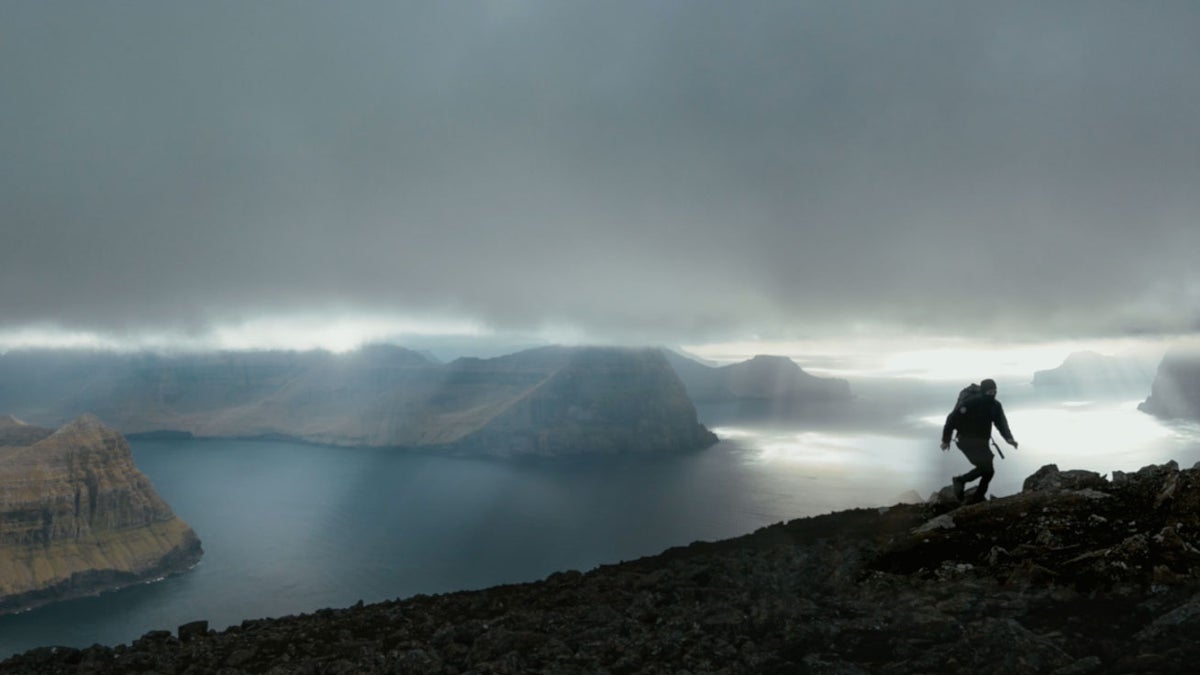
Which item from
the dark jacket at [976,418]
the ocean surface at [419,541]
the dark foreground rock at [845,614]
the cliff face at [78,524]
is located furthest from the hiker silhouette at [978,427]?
the cliff face at [78,524]

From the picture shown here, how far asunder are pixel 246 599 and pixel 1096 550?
139115 millimetres

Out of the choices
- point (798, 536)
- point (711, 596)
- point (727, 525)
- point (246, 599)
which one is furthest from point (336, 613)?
point (727, 525)

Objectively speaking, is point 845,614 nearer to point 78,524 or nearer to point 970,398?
point 970,398

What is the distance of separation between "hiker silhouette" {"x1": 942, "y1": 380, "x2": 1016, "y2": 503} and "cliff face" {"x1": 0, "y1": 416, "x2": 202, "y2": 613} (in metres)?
176

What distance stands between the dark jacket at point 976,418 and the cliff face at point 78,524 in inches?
6951

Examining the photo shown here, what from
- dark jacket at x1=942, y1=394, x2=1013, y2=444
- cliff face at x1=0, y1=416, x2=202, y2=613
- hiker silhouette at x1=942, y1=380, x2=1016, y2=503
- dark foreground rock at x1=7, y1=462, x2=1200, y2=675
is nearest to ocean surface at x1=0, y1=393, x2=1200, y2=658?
cliff face at x1=0, y1=416, x2=202, y2=613

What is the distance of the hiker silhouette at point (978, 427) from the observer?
17.0m

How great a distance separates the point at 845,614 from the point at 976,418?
383 inches

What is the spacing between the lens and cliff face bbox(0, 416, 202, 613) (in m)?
136

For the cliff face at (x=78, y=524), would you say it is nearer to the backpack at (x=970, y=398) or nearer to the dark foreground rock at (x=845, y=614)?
the dark foreground rock at (x=845, y=614)

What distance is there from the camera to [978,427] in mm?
17328

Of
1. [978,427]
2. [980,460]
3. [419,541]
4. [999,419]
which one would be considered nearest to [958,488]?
[980,460]

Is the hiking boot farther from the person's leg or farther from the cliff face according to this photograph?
the cliff face

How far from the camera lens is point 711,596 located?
1330 centimetres
